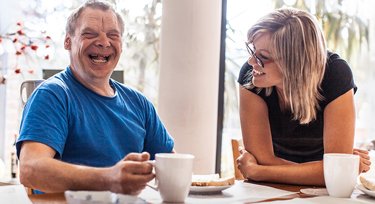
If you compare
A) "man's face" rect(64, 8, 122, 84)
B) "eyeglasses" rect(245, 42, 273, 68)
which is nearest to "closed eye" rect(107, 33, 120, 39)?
"man's face" rect(64, 8, 122, 84)

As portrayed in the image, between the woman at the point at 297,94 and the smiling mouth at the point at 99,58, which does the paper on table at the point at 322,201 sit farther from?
the smiling mouth at the point at 99,58

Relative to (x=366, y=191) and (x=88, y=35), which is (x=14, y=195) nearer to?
(x=88, y=35)

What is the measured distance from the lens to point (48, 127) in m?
1.44

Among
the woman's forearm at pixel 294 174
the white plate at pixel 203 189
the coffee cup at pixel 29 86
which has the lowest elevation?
the woman's forearm at pixel 294 174

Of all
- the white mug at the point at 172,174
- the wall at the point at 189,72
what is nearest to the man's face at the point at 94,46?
the white mug at the point at 172,174

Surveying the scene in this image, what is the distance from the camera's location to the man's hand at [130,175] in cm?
118

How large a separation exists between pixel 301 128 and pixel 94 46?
0.74m

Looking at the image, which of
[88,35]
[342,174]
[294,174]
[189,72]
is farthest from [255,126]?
[189,72]

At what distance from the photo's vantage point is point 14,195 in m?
1.24

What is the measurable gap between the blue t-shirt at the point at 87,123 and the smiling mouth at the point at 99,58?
3.3 inches

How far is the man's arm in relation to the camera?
118cm

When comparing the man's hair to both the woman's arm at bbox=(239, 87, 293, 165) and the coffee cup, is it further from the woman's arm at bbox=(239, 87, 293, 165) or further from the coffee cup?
the coffee cup

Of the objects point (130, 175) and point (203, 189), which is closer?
point (130, 175)

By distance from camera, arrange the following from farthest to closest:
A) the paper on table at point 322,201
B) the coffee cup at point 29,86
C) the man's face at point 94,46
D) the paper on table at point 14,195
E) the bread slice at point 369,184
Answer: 1. the coffee cup at point 29,86
2. the man's face at point 94,46
3. the bread slice at point 369,184
4. the paper on table at point 322,201
5. the paper on table at point 14,195
